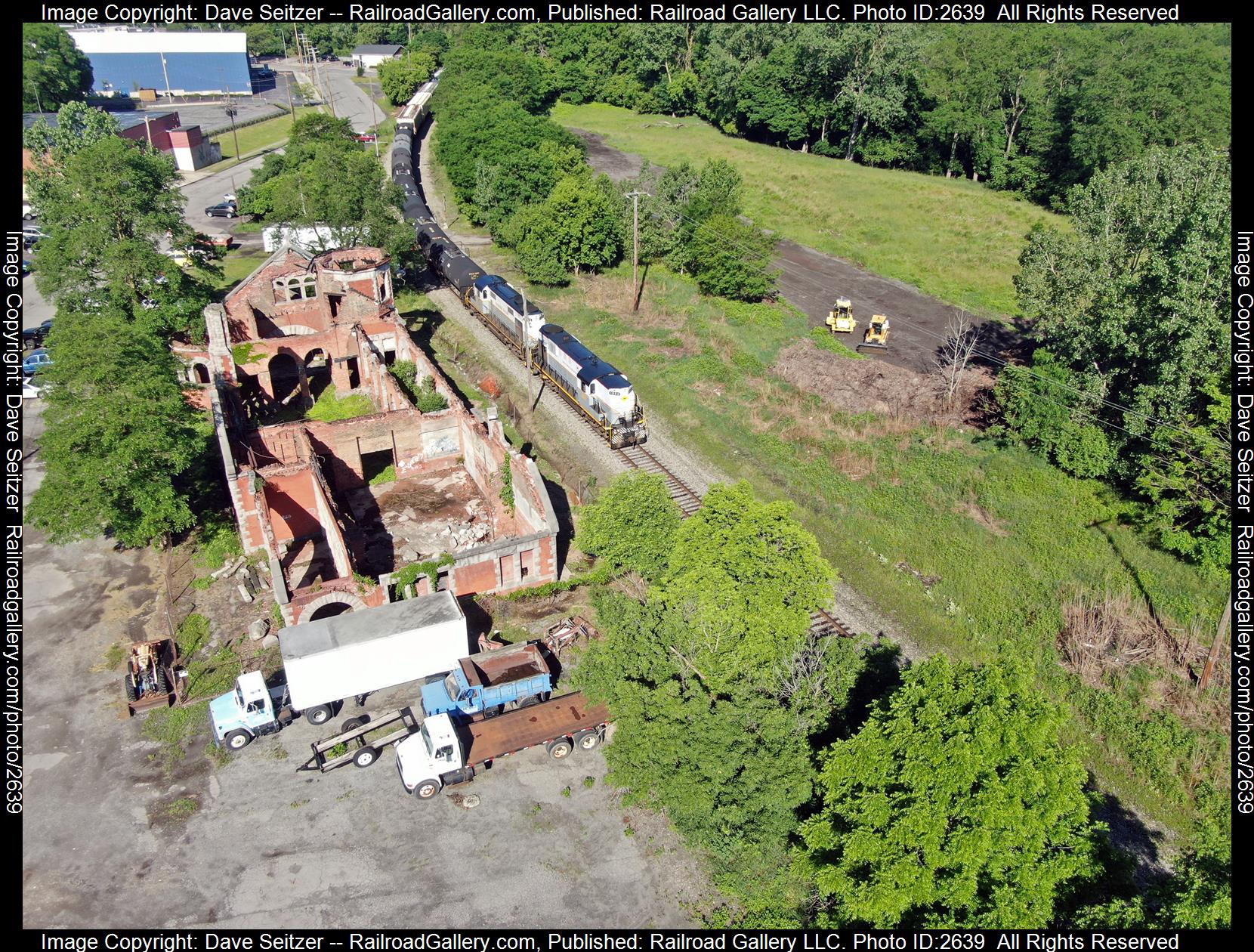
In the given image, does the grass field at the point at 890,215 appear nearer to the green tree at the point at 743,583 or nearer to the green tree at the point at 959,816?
the green tree at the point at 743,583

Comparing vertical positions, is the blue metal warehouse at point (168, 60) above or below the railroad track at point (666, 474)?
above

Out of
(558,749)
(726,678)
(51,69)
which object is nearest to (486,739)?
(558,749)

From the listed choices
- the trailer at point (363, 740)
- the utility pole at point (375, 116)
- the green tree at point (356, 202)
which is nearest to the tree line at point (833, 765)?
the trailer at point (363, 740)

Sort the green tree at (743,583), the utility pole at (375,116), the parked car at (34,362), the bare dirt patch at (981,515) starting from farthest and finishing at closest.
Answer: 1. the utility pole at (375,116)
2. the parked car at (34,362)
3. the bare dirt patch at (981,515)
4. the green tree at (743,583)

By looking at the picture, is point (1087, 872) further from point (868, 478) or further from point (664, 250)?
point (664, 250)

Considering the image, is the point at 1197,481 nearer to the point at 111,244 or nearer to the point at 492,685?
the point at 492,685

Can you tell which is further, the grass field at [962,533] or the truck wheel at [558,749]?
the grass field at [962,533]

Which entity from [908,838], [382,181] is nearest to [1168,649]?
[908,838]

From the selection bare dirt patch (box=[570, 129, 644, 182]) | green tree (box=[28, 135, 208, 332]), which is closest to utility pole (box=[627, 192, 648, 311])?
bare dirt patch (box=[570, 129, 644, 182])
